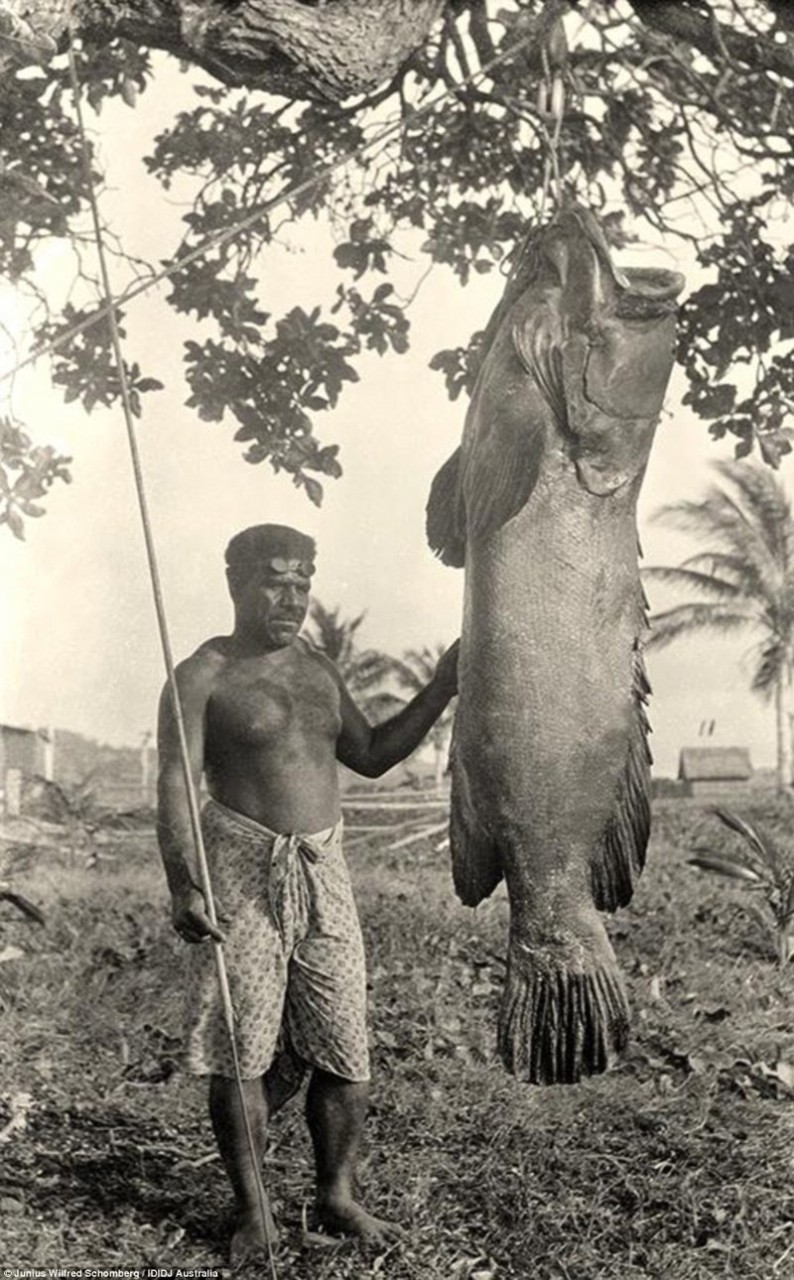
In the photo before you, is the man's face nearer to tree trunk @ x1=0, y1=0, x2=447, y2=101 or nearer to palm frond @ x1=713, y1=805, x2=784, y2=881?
tree trunk @ x1=0, y1=0, x2=447, y2=101

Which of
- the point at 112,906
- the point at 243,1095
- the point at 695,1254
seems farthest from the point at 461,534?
the point at 112,906

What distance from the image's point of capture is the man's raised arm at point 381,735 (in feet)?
12.5

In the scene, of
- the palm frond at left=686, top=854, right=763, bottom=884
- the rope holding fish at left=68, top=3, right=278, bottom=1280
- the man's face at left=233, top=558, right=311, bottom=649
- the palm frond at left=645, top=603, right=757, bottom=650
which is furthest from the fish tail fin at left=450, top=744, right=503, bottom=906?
the palm frond at left=645, top=603, right=757, bottom=650

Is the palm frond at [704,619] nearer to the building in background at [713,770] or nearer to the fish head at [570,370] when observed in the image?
the building in background at [713,770]

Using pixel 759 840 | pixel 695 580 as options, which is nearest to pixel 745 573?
pixel 695 580

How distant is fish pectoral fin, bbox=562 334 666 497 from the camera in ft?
10.5

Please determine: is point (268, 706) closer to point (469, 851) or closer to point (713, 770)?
point (469, 851)

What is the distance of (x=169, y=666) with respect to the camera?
3.37 metres

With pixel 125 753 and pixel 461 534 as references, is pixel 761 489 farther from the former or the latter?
pixel 461 534

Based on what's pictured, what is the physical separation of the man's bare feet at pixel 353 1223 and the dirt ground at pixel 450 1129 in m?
0.04

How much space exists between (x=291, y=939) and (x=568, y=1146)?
1.56m

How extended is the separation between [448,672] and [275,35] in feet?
5.27

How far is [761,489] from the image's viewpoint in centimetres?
2209

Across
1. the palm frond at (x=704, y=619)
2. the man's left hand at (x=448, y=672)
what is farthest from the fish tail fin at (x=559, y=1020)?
the palm frond at (x=704, y=619)
